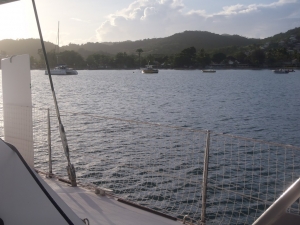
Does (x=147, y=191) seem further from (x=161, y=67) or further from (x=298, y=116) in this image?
(x=161, y=67)

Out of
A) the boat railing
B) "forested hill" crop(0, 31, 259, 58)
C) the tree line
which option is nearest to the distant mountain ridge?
"forested hill" crop(0, 31, 259, 58)

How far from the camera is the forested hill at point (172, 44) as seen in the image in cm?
6856

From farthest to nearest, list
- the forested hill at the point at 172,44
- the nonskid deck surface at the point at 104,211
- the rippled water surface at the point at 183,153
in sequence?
the forested hill at the point at 172,44 < the rippled water surface at the point at 183,153 < the nonskid deck surface at the point at 104,211

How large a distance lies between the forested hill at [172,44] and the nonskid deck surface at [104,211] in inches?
2041

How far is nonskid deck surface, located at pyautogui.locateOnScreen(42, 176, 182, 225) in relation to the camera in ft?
11.2

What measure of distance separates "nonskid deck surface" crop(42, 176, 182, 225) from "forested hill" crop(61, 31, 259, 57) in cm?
5185

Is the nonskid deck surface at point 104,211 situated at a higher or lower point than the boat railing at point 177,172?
higher

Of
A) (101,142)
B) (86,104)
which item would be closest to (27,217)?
(101,142)

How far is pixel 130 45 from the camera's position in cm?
9619

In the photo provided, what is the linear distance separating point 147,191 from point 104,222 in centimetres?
380

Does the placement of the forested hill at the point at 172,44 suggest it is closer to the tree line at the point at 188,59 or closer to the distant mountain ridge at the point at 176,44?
the distant mountain ridge at the point at 176,44

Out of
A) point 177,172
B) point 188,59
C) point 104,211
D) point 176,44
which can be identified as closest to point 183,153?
point 177,172

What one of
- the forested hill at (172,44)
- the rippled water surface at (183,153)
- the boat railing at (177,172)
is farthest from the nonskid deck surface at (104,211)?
the forested hill at (172,44)

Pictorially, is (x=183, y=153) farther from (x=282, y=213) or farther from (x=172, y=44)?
(x=172, y=44)
